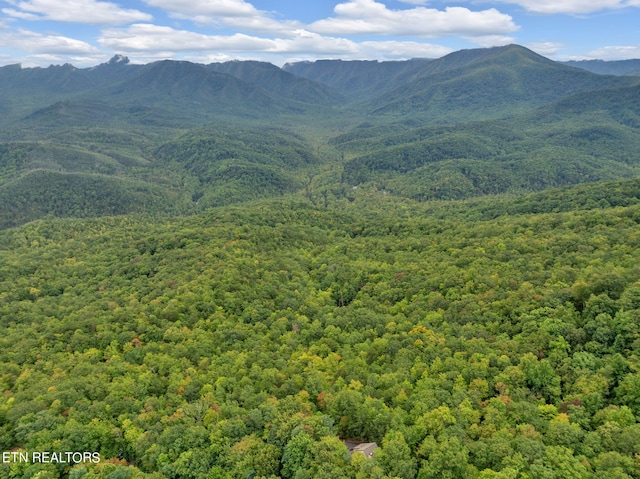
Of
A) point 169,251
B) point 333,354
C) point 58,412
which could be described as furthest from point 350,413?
point 169,251

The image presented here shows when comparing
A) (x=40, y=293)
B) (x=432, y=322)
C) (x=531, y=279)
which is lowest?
(x=40, y=293)

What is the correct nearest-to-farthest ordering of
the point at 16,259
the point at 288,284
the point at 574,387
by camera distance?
the point at 574,387 < the point at 288,284 < the point at 16,259

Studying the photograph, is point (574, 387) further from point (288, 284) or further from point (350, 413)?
point (288, 284)

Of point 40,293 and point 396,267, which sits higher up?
point 396,267

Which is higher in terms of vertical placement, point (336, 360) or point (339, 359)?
point (336, 360)

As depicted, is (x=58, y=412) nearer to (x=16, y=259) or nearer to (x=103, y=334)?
(x=103, y=334)

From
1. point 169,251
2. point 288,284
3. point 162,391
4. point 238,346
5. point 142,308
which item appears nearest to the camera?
point 162,391

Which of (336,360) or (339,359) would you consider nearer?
(336,360)

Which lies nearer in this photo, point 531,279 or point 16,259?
point 531,279

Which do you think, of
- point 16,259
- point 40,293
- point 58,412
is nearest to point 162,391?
point 58,412
